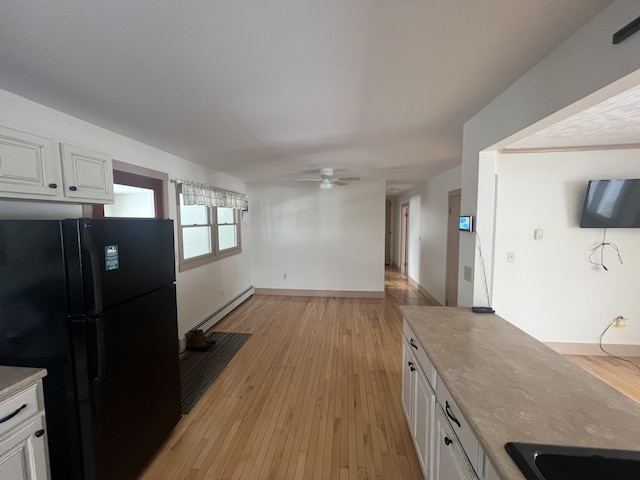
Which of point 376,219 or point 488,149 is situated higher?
point 488,149

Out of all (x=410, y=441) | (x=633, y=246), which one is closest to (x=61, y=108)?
(x=410, y=441)

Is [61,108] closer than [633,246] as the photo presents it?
Yes

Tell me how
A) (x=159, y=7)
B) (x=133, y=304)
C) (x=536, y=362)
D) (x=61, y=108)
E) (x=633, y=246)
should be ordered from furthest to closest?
(x=633, y=246) < (x=61, y=108) < (x=133, y=304) < (x=536, y=362) < (x=159, y=7)

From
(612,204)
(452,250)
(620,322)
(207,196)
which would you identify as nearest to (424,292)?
(452,250)

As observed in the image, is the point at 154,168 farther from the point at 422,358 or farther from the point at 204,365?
the point at 422,358

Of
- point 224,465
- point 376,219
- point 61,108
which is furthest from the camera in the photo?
point 376,219

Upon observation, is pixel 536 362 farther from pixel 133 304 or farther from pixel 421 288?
pixel 421 288

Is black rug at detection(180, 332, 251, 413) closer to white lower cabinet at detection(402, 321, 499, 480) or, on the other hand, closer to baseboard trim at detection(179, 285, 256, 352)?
baseboard trim at detection(179, 285, 256, 352)

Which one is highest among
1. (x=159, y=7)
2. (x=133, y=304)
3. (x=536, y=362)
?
(x=159, y=7)

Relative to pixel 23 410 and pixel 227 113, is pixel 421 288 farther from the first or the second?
pixel 23 410

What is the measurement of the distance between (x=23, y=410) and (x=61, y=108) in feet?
6.41

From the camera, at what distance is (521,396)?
1.08m

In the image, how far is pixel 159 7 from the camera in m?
0.98

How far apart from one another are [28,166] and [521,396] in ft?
9.18
